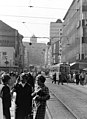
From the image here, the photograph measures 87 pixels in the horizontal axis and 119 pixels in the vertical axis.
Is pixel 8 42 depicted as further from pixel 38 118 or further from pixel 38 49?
pixel 38 118

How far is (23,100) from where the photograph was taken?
25.8ft

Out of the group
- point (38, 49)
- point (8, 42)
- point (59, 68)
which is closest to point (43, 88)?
point (59, 68)

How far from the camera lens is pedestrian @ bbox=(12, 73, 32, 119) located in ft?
25.7

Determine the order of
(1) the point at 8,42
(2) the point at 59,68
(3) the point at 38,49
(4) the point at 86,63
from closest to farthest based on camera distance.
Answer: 1. (2) the point at 59,68
2. (4) the point at 86,63
3. (1) the point at 8,42
4. (3) the point at 38,49

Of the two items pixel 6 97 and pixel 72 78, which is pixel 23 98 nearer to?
pixel 6 97

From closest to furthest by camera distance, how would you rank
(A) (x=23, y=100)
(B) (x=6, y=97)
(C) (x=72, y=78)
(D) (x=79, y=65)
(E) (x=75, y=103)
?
(A) (x=23, y=100) < (B) (x=6, y=97) < (E) (x=75, y=103) < (C) (x=72, y=78) < (D) (x=79, y=65)

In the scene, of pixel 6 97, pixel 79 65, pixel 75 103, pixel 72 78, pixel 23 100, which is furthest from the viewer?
pixel 79 65

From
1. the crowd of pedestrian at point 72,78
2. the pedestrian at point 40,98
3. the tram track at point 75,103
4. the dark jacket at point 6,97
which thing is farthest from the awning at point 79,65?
the dark jacket at point 6,97

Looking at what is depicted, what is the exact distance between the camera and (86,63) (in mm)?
69875

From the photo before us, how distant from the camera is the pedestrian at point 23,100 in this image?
7.84 m

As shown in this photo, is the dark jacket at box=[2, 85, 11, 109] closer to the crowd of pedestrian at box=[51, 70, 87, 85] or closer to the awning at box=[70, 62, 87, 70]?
the crowd of pedestrian at box=[51, 70, 87, 85]

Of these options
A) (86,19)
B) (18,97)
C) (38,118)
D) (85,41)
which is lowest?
(38,118)

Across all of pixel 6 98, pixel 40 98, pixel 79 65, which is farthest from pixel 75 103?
pixel 79 65

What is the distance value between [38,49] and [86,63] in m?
91.3
